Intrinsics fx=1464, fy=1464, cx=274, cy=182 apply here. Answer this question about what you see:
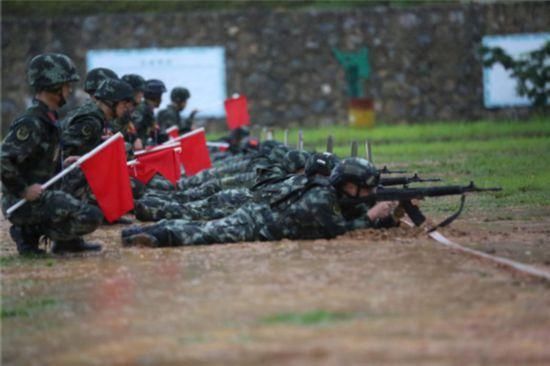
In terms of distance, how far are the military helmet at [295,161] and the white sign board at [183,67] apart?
2202 cm

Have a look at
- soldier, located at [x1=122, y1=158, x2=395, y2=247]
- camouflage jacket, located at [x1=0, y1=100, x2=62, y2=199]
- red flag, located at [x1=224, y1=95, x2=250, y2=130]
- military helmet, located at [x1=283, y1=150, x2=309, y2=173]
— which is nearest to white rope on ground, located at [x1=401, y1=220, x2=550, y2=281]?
soldier, located at [x1=122, y1=158, x2=395, y2=247]

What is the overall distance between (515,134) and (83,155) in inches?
757

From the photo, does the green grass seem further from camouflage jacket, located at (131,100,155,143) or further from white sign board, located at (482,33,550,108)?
camouflage jacket, located at (131,100,155,143)

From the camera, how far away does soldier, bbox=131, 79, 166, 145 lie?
20812 mm

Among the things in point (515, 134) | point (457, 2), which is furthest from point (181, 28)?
point (515, 134)

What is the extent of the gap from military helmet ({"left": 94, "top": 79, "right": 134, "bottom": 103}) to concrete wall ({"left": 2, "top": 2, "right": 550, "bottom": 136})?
2355cm

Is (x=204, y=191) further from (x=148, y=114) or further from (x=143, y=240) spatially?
(x=143, y=240)

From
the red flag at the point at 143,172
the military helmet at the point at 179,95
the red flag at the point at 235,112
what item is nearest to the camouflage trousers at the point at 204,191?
the red flag at the point at 143,172

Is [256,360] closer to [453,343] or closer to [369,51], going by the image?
[453,343]

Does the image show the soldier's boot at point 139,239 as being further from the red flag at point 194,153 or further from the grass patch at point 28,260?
the red flag at point 194,153

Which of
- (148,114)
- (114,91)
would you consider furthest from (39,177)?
(148,114)

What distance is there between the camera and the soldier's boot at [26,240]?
41.5 feet

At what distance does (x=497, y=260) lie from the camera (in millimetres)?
10828

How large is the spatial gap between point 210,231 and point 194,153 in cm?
870
